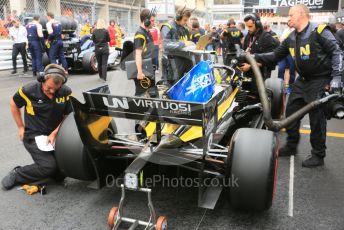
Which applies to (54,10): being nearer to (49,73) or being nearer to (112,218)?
(49,73)

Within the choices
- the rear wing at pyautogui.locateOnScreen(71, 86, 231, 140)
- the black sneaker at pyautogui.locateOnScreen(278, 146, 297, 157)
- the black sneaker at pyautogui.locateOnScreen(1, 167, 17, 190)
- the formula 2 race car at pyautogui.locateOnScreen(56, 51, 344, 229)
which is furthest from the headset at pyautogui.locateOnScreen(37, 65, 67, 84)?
the black sneaker at pyautogui.locateOnScreen(278, 146, 297, 157)

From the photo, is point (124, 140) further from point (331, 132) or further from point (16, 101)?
point (331, 132)

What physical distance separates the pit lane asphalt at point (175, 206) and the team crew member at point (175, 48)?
0.61 meters

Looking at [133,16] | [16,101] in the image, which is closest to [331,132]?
[16,101]

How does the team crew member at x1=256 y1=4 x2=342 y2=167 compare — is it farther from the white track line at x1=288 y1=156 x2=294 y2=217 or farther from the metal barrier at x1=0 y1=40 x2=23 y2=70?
the metal barrier at x1=0 y1=40 x2=23 y2=70

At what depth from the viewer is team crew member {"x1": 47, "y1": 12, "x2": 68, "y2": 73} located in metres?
10.1

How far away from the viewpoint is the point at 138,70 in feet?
14.1

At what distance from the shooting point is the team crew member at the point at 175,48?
3.91 metres

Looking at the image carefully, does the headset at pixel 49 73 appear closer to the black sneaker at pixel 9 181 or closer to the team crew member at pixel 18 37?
the black sneaker at pixel 9 181

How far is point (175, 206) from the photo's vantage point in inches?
122

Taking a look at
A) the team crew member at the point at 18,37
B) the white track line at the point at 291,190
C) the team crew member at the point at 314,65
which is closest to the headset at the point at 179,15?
the team crew member at the point at 314,65

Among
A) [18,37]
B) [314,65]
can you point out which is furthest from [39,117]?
[18,37]

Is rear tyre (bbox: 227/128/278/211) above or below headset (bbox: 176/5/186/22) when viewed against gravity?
below

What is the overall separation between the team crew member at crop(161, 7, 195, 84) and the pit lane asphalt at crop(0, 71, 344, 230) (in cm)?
61
